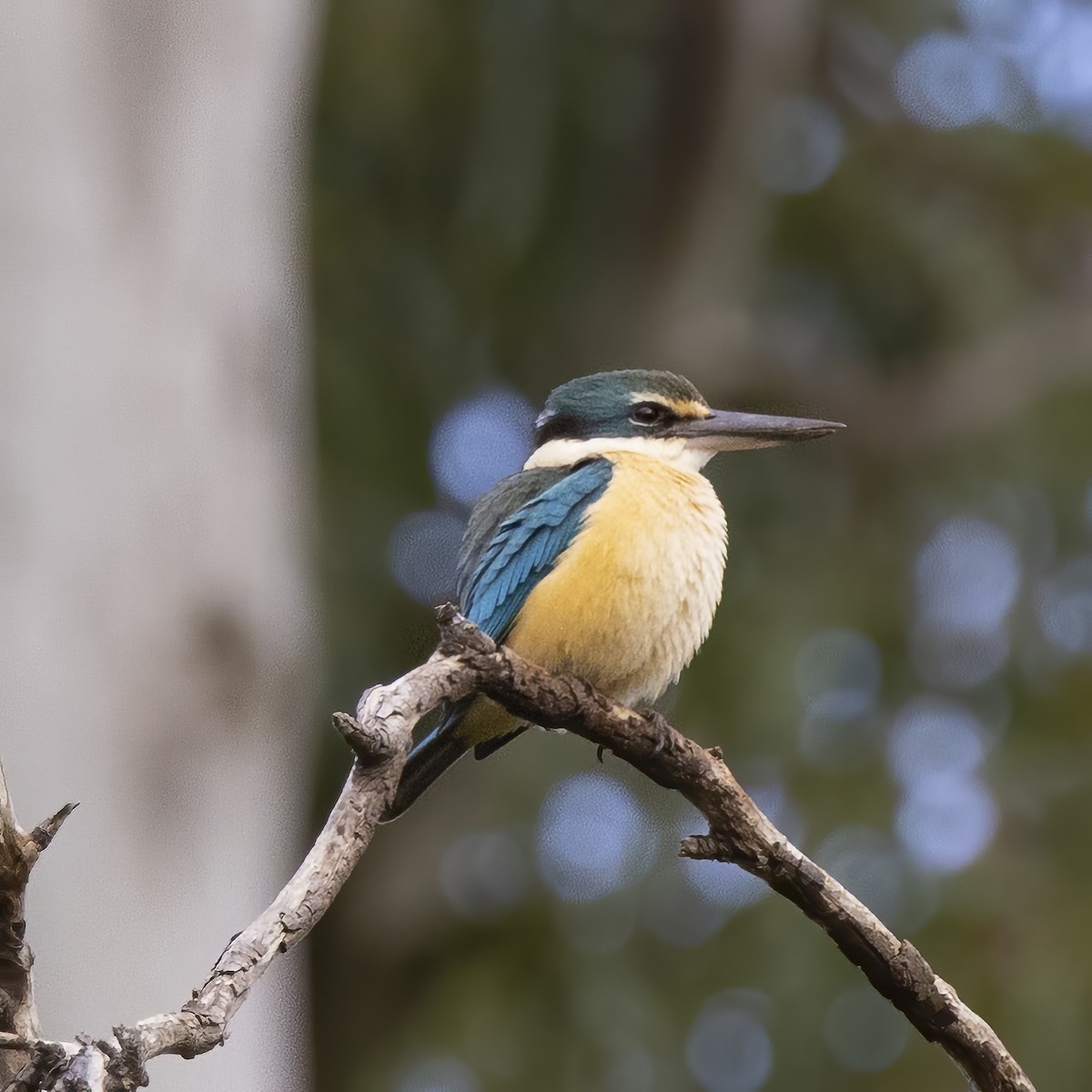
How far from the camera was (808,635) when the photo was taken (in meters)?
6.02

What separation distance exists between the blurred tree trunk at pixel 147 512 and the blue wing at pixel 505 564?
118 cm

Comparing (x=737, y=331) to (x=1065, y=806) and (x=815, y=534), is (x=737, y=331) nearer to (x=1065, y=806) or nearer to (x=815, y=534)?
(x=815, y=534)

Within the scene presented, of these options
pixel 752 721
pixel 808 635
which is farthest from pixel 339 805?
pixel 808 635

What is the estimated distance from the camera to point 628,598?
2.71 meters

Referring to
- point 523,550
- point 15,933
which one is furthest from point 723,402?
point 15,933

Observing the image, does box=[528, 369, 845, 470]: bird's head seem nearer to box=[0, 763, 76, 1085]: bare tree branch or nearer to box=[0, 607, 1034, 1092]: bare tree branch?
box=[0, 607, 1034, 1092]: bare tree branch

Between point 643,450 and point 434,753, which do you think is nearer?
point 434,753

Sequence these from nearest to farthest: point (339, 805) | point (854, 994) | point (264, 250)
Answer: point (339, 805)
point (264, 250)
point (854, 994)

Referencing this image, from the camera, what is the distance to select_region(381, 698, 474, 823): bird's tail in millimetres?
2525

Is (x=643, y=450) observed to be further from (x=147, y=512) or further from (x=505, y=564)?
(x=147, y=512)

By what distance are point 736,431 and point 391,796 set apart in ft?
5.67

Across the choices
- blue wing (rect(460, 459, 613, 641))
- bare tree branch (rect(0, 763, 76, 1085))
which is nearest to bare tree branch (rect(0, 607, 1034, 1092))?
bare tree branch (rect(0, 763, 76, 1085))

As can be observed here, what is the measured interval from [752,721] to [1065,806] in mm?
1114

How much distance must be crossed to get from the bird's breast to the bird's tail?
20 cm
